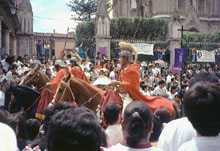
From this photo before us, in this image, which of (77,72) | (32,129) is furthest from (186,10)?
(32,129)

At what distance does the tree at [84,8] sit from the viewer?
91.9 m

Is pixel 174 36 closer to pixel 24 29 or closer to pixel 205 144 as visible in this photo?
pixel 24 29

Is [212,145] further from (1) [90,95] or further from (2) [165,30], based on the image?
(2) [165,30]

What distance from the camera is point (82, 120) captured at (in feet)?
13.5

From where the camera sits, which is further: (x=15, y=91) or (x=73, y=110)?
(x=15, y=91)

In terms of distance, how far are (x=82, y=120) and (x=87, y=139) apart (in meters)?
0.14

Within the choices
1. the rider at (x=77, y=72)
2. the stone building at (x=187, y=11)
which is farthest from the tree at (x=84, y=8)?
the rider at (x=77, y=72)

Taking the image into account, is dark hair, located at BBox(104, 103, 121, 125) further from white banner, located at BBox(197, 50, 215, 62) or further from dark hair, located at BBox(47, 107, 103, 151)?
white banner, located at BBox(197, 50, 215, 62)

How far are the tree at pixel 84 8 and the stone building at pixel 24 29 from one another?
31.4 metres

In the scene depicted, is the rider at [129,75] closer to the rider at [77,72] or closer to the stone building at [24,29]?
the rider at [77,72]

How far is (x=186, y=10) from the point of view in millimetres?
69375

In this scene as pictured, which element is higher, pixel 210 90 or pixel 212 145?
pixel 210 90

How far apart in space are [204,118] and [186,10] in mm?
65172

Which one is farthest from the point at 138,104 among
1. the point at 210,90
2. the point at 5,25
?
the point at 5,25
